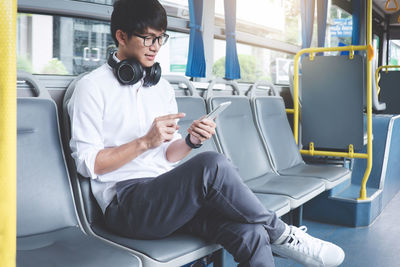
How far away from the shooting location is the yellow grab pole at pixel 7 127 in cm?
66

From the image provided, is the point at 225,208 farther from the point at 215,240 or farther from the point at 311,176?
the point at 311,176

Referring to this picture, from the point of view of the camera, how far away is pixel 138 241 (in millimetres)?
1533

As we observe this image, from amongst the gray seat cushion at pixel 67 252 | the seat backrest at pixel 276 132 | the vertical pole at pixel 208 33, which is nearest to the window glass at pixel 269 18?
the vertical pole at pixel 208 33

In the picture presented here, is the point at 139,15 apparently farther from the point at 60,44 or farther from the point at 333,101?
the point at 333,101

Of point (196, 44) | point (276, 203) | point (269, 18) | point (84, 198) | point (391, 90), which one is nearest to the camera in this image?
point (84, 198)

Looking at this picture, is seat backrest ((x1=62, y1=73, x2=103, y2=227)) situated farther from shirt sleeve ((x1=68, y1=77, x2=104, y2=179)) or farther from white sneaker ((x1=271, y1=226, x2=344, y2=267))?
white sneaker ((x1=271, y1=226, x2=344, y2=267))

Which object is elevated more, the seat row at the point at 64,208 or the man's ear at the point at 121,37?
the man's ear at the point at 121,37

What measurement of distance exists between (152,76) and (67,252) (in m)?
0.77

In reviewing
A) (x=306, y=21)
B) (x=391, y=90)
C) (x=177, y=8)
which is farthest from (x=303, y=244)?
(x=391, y=90)

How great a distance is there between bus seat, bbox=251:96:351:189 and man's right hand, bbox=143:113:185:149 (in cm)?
165

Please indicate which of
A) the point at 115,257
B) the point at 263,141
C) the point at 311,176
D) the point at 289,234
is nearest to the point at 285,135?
the point at 263,141

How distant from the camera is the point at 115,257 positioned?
1.34m

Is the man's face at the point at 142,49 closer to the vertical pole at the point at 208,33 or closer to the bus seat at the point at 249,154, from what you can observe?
the bus seat at the point at 249,154

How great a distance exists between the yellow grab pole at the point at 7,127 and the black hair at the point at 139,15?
102cm
